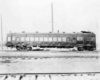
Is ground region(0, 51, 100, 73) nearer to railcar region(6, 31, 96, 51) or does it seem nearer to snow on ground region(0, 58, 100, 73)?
snow on ground region(0, 58, 100, 73)

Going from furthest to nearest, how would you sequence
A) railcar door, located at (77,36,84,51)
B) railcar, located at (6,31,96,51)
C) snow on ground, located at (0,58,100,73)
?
railcar door, located at (77,36,84,51) < railcar, located at (6,31,96,51) < snow on ground, located at (0,58,100,73)

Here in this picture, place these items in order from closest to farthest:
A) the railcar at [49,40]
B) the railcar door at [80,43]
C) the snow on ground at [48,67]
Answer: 1. the snow on ground at [48,67]
2. the railcar at [49,40]
3. the railcar door at [80,43]

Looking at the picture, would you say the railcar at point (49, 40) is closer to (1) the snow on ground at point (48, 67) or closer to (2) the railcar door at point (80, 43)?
(2) the railcar door at point (80, 43)

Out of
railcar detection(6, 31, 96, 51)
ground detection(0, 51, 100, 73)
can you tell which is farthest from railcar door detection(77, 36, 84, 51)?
ground detection(0, 51, 100, 73)

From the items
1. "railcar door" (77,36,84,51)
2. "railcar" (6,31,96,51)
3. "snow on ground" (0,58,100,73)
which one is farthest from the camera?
"railcar door" (77,36,84,51)

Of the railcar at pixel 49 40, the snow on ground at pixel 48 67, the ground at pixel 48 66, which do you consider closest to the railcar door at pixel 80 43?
the railcar at pixel 49 40

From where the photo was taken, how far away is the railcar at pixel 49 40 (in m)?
22.9

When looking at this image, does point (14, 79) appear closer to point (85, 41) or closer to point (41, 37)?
point (41, 37)

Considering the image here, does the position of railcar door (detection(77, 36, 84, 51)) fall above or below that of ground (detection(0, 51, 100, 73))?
above

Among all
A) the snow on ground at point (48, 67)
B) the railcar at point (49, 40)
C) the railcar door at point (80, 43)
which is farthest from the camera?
the railcar door at point (80, 43)

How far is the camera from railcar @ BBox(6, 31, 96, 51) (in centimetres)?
2292

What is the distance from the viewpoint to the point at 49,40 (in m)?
23.0

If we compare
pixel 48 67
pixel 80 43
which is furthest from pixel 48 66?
pixel 80 43

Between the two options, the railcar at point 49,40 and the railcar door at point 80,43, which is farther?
the railcar door at point 80,43
